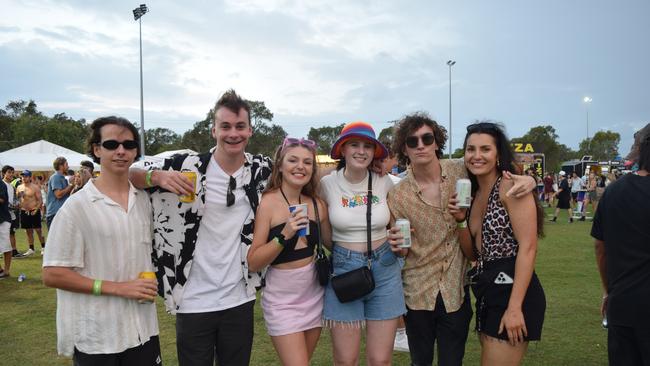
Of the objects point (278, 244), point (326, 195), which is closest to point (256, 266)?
point (278, 244)

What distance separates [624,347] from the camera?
257 centimetres

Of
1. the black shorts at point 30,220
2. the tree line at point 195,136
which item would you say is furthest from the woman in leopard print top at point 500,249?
the tree line at point 195,136

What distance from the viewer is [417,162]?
3.13m

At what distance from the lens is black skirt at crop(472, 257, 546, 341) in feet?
8.74

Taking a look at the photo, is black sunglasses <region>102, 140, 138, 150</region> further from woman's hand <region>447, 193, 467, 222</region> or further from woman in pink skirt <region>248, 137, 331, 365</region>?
woman's hand <region>447, 193, 467, 222</region>

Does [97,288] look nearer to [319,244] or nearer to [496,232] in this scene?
[319,244]

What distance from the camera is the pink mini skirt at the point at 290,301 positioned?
2873 millimetres

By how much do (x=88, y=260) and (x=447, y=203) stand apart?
2.19 metres

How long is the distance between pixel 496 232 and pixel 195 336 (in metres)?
2.00

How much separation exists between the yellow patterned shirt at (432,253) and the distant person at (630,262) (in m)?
0.88

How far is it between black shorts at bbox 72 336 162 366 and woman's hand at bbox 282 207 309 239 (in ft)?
3.24

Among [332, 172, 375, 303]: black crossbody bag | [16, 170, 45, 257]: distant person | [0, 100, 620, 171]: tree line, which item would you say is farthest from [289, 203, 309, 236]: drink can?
[0, 100, 620, 171]: tree line

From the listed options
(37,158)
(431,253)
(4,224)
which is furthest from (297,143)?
(37,158)

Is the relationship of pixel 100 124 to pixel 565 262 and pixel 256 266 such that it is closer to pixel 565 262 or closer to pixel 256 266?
pixel 256 266
